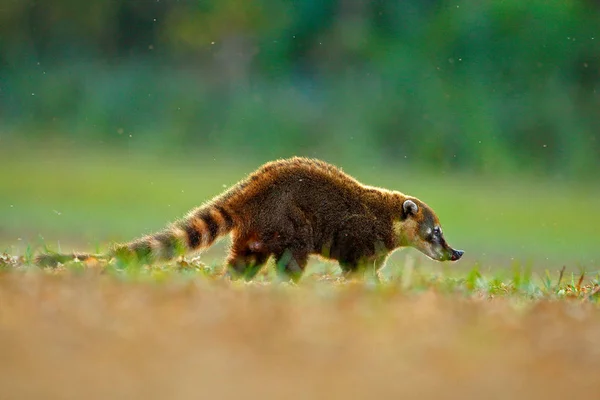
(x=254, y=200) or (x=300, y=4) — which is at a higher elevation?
(x=300, y=4)

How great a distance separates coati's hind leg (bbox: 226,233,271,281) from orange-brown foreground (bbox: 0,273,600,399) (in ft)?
8.14

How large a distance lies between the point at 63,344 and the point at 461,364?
1507 mm

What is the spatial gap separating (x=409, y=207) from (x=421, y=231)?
323 millimetres

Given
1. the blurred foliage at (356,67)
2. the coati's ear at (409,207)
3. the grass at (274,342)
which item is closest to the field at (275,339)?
the grass at (274,342)

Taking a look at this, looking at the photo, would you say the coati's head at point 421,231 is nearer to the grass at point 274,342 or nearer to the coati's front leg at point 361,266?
the coati's front leg at point 361,266

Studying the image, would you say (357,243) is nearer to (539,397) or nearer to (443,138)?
(539,397)

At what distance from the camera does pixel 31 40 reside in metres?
28.3

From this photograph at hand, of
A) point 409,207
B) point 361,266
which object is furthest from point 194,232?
point 409,207

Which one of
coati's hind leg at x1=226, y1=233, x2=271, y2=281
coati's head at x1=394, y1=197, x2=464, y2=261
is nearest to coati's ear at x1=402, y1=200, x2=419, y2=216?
coati's head at x1=394, y1=197, x2=464, y2=261

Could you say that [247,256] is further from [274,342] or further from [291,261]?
[274,342]

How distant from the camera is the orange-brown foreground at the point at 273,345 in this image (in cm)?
405

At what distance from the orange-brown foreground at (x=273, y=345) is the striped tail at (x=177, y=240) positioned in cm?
190

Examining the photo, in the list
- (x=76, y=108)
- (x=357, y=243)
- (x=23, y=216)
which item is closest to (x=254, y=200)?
(x=357, y=243)

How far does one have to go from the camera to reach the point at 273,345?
4707mm
